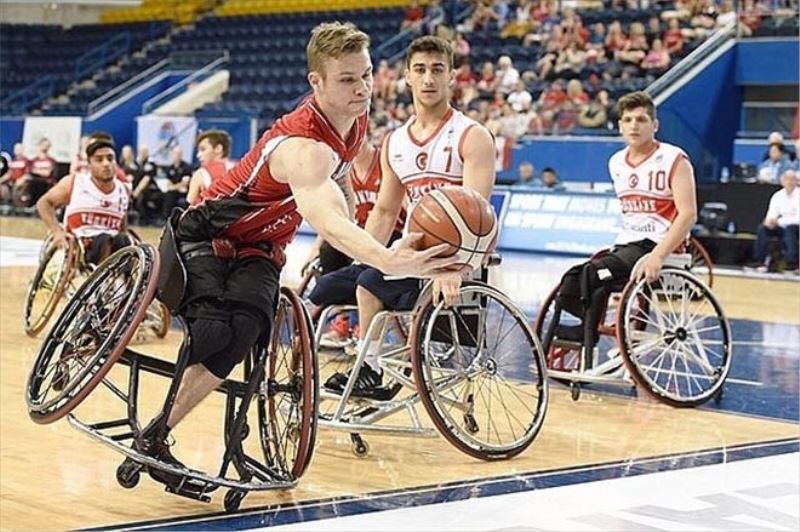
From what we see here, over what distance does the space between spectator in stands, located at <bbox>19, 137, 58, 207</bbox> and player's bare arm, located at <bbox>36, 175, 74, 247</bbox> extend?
593 inches

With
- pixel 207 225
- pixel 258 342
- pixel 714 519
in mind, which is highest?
pixel 207 225

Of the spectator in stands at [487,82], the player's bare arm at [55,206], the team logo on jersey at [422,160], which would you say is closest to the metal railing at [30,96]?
the spectator in stands at [487,82]

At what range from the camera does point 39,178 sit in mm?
25094

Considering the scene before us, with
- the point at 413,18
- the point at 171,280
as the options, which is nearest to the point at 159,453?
the point at 171,280

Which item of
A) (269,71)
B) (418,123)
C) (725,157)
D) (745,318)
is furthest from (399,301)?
(269,71)

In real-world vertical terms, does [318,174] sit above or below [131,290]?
above

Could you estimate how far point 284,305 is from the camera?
18.0 ft

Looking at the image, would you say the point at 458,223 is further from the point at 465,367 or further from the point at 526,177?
the point at 526,177

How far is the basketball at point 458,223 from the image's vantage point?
4891 mm

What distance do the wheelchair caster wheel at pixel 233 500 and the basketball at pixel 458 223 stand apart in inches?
42.8

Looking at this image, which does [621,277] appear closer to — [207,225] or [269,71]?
[207,225]

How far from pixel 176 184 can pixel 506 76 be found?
5136 millimetres

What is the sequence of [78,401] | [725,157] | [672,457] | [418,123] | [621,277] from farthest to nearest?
[725,157], [621,277], [418,123], [672,457], [78,401]

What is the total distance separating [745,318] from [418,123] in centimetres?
595
